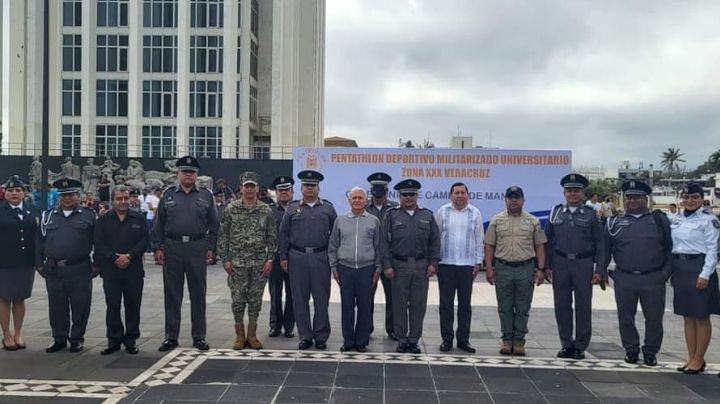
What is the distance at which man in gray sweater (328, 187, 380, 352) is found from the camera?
6980mm

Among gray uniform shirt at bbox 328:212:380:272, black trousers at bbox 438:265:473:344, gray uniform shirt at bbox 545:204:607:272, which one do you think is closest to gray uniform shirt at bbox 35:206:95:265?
gray uniform shirt at bbox 328:212:380:272

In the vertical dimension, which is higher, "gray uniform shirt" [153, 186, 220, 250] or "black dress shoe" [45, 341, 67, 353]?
"gray uniform shirt" [153, 186, 220, 250]

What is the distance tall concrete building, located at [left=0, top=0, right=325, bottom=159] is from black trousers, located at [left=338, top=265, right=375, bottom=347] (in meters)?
36.0

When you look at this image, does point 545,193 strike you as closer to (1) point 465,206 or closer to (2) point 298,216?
(1) point 465,206

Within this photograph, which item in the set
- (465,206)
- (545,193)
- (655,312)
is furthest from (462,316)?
(545,193)

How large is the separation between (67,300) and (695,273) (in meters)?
6.62

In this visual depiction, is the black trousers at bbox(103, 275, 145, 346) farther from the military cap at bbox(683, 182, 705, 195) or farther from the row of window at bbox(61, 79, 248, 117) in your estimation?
the row of window at bbox(61, 79, 248, 117)

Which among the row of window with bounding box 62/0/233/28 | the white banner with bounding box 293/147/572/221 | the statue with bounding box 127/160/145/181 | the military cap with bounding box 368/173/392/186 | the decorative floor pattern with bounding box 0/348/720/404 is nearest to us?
the decorative floor pattern with bounding box 0/348/720/404

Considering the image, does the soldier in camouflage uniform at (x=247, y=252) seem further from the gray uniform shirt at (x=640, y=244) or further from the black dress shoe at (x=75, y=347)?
the gray uniform shirt at (x=640, y=244)

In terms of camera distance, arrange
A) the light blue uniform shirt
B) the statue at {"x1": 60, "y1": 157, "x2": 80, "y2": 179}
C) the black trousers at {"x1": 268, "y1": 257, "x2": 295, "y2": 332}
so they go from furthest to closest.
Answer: the statue at {"x1": 60, "y1": 157, "x2": 80, "y2": 179}, the black trousers at {"x1": 268, "y1": 257, "x2": 295, "y2": 332}, the light blue uniform shirt

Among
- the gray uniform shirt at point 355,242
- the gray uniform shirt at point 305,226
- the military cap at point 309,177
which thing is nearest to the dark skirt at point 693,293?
the gray uniform shirt at point 355,242

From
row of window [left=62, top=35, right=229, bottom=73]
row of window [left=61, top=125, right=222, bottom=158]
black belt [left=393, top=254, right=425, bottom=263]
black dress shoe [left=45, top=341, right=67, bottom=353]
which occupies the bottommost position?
black dress shoe [left=45, top=341, right=67, bottom=353]

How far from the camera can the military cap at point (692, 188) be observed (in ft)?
20.9

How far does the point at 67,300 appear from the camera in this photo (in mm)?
6902
